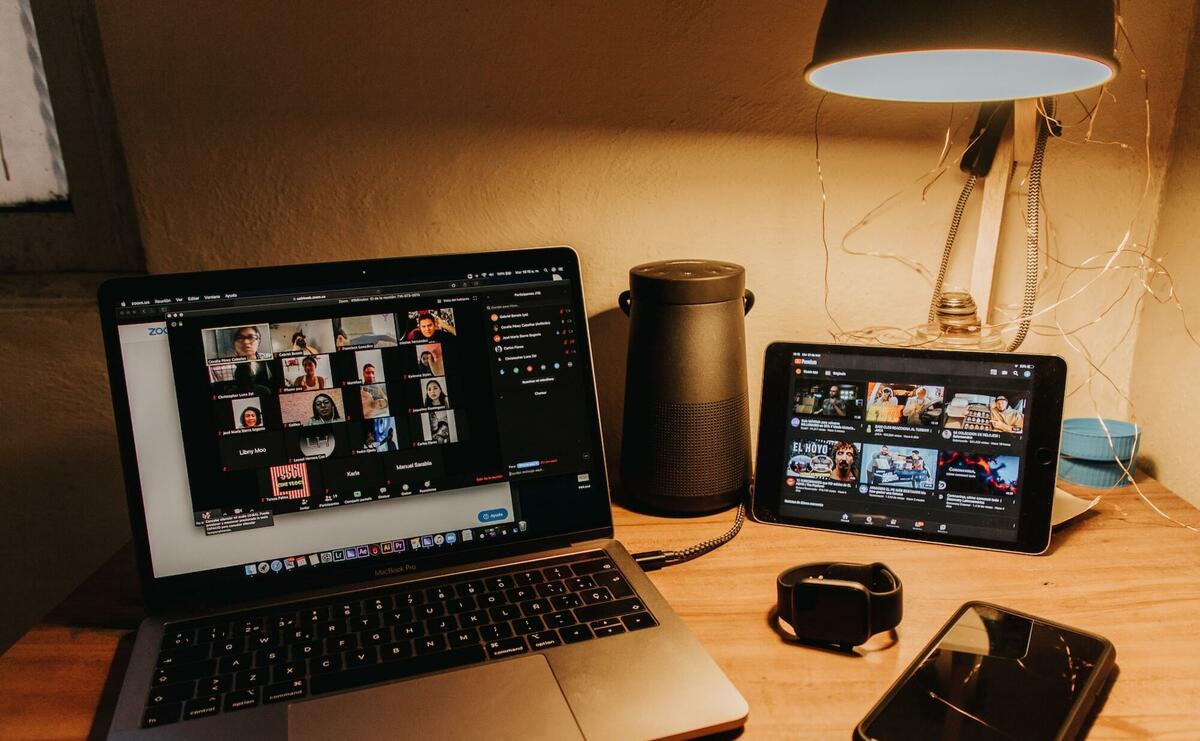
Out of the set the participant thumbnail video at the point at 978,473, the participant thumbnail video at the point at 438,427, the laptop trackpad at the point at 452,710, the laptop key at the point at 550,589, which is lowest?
the laptop trackpad at the point at 452,710

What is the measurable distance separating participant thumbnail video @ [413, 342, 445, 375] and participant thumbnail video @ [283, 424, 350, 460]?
0.09 m

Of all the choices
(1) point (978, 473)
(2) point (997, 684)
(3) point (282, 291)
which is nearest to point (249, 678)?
(3) point (282, 291)

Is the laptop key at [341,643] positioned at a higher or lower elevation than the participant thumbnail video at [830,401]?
lower

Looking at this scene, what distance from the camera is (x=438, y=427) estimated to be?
747mm

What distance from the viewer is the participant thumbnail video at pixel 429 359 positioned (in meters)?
0.74

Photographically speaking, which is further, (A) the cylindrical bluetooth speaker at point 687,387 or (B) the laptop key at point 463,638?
(A) the cylindrical bluetooth speaker at point 687,387

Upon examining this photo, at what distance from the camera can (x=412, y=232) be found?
911 millimetres

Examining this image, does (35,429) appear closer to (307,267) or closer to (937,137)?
(307,267)

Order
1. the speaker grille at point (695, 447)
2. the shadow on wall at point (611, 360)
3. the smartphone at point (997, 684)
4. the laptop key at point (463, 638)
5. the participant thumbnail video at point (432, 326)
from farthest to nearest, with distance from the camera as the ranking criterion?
the shadow on wall at point (611, 360) → the speaker grille at point (695, 447) → the participant thumbnail video at point (432, 326) → the laptop key at point (463, 638) → the smartphone at point (997, 684)

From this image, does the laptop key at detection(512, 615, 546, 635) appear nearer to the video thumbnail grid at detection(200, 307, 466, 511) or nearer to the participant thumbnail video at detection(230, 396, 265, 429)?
the video thumbnail grid at detection(200, 307, 466, 511)

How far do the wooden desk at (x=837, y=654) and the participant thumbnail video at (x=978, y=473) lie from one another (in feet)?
0.22

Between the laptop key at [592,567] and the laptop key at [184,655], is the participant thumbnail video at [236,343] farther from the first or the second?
the laptop key at [592,567]

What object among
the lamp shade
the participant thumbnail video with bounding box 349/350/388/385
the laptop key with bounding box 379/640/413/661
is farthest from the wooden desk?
the lamp shade

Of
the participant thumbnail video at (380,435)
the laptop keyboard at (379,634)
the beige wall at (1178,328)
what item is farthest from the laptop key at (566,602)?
the beige wall at (1178,328)
